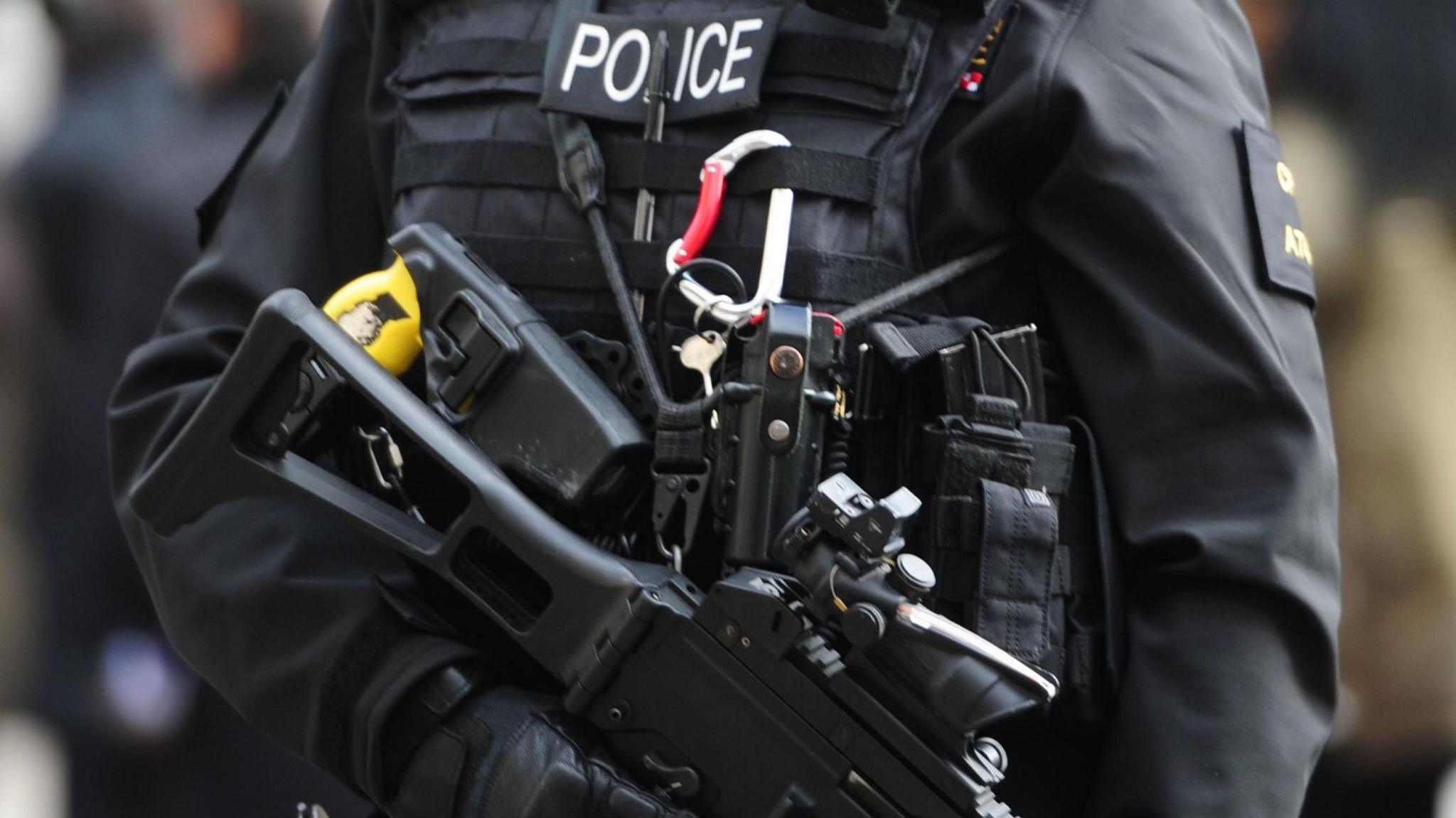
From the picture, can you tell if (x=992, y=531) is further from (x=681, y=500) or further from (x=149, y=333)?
(x=149, y=333)

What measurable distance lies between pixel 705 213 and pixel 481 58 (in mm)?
312

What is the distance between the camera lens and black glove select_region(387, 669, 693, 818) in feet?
4.43

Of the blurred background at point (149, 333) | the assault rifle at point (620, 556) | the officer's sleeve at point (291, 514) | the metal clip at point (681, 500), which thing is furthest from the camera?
the blurred background at point (149, 333)

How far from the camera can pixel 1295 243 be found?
1.57 m

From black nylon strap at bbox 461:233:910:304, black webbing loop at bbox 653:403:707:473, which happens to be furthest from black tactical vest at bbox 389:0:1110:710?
black webbing loop at bbox 653:403:707:473

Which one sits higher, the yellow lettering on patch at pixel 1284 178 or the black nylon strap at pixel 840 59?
the black nylon strap at pixel 840 59

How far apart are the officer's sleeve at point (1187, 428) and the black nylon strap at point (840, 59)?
14 cm

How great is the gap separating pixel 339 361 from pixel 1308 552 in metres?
0.89

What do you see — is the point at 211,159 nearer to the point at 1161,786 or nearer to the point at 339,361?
the point at 339,361

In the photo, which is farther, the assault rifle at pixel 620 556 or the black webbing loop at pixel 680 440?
the black webbing loop at pixel 680 440

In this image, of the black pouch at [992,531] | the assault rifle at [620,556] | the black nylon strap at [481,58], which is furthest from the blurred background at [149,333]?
the black pouch at [992,531]

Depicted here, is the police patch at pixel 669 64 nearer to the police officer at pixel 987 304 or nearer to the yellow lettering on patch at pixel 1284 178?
the police officer at pixel 987 304

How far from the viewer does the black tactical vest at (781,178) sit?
1.48 m

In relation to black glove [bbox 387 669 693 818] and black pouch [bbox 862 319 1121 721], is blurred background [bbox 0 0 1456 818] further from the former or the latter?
black pouch [bbox 862 319 1121 721]
